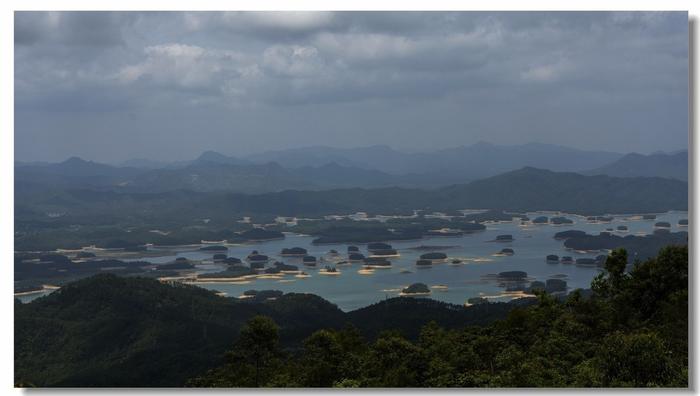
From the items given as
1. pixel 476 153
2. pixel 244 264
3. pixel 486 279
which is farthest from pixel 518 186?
pixel 244 264

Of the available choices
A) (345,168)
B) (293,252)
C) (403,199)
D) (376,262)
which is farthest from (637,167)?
(293,252)

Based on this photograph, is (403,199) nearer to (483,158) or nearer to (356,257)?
(356,257)

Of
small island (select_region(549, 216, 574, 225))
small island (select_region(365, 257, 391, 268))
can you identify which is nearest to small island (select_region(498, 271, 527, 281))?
small island (select_region(549, 216, 574, 225))

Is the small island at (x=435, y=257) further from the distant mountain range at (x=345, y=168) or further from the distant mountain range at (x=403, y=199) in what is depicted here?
the distant mountain range at (x=345, y=168)

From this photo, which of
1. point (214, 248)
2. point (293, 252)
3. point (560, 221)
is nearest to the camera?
point (560, 221)

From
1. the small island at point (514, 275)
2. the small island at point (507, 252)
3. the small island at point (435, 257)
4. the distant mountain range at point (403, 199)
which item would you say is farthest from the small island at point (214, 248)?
the small island at point (514, 275)
